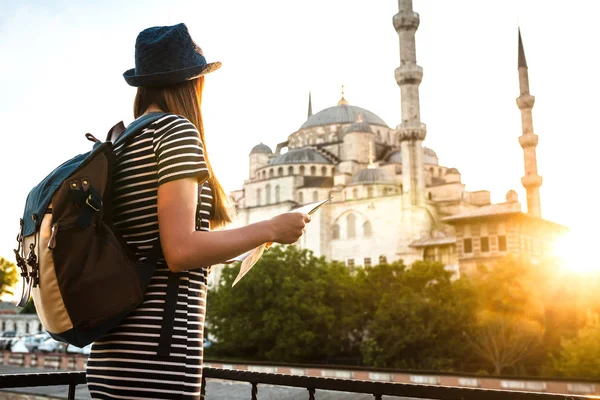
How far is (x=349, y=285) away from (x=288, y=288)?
2.57m

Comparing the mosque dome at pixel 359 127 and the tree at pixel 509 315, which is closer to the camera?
the tree at pixel 509 315

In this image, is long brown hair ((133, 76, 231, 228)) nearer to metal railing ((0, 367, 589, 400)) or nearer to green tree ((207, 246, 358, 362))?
metal railing ((0, 367, 589, 400))

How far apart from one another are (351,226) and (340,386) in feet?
124

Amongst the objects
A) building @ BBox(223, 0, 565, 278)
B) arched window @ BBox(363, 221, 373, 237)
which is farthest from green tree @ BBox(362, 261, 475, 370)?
arched window @ BBox(363, 221, 373, 237)

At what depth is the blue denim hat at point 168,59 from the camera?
4.96 ft

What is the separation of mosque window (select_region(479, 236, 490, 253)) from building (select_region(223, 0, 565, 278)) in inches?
1.8

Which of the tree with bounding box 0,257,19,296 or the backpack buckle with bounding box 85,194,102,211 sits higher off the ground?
the tree with bounding box 0,257,19,296

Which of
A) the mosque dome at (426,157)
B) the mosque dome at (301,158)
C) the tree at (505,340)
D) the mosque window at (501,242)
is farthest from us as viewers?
the mosque dome at (426,157)

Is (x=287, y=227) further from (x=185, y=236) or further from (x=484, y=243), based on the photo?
(x=484, y=243)

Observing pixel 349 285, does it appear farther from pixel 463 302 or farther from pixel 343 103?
pixel 343 103

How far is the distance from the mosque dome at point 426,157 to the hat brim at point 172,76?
44.4 meters

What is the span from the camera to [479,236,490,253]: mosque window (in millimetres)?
28906

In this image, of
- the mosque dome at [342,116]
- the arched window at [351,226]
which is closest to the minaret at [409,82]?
the arched window at [351,226]

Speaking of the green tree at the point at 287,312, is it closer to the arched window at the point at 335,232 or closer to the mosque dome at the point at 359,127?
the arched window at the point at 335,232
